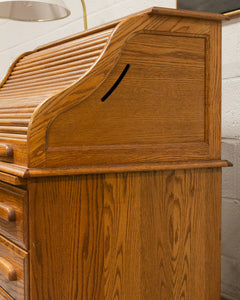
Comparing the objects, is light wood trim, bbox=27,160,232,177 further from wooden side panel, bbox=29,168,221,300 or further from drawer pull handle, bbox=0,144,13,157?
drawer pull handle, bbox=0,144,13,157

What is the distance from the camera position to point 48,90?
1.55 m

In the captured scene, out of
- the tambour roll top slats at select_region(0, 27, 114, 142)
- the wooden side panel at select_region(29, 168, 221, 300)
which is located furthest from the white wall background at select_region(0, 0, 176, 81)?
the wooden side panel at select_region(29, 168, 221, 300)

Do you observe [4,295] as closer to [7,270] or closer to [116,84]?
[7,270]

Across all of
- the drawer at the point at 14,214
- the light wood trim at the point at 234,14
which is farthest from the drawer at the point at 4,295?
the light wood trim at the point at 234,14

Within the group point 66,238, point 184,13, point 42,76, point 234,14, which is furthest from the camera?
point 234,14

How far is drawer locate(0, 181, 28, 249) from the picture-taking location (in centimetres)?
131

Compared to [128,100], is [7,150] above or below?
below

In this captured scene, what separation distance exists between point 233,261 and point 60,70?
1123mm

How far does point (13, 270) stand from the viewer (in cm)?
138

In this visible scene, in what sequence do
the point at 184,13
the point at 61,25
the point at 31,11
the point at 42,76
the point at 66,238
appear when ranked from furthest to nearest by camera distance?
1. the point at 61,25
2. the point at 31,11
3. the point at 42,76
4. the point at 184,13
5. the point at 66,238

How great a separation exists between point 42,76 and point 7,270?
0.74m

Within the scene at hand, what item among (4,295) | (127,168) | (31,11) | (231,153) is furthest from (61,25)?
(4,295)

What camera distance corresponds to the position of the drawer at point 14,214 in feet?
4.30

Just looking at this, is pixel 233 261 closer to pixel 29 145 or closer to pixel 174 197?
pixel 174 197
